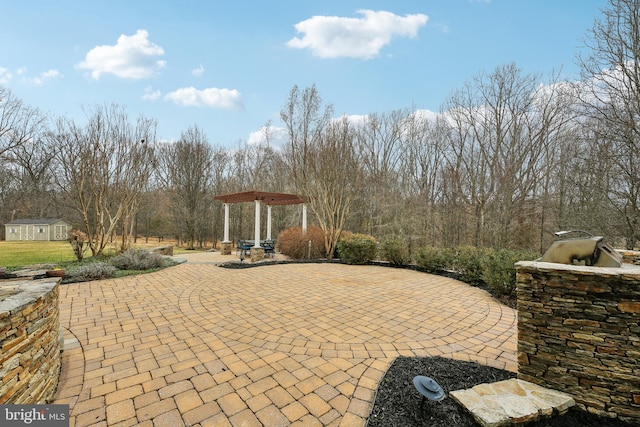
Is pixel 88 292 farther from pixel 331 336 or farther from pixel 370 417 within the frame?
pixel 370 417

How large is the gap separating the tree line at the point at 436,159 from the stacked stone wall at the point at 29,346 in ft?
28.6

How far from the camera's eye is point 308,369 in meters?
2.67

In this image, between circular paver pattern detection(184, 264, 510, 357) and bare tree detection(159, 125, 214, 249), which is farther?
bare tree detection(159, 125, 214, 249)

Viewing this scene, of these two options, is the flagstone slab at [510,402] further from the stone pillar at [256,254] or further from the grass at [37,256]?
the grass at [37,256]

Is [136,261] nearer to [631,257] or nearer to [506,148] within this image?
[631,257]

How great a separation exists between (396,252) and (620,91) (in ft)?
24.0

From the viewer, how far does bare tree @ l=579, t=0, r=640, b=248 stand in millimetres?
6543

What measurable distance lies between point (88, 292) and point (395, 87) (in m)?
12.1

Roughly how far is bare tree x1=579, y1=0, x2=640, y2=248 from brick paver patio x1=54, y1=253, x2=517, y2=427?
5.28m

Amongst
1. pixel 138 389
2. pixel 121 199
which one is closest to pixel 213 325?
pixel 138 389

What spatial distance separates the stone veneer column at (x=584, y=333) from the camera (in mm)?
2029

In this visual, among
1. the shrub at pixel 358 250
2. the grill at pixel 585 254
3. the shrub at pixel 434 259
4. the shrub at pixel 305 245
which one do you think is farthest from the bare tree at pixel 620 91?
the shrub at pixel 305 245

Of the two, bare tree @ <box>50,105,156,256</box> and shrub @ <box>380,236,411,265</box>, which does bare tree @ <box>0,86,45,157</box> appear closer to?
bare tree @ <box>50,105,156,256</box>

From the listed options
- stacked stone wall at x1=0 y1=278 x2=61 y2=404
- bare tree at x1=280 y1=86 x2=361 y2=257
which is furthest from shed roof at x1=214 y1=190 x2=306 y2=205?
stacked stone wall at x1=0 y1=278 x2=61 y2=404
